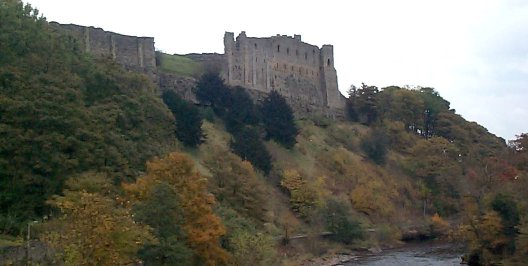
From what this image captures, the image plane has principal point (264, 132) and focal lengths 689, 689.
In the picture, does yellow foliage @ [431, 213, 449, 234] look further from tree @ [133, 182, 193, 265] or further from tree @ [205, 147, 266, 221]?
tree @ [133, 182, 193, 265]

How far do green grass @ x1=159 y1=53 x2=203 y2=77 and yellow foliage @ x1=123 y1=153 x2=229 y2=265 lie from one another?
3750 centimetres

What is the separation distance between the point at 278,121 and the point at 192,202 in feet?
127

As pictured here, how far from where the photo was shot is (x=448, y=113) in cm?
9750

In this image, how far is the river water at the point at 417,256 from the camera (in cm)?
4887

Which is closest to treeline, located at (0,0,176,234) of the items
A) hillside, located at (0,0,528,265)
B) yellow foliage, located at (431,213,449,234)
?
hillside, located at (0,0,528,265)

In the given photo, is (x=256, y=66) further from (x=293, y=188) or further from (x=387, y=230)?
(x=387, y=230)

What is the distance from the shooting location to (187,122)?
58500 millimetres

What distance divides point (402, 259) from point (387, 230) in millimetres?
10768

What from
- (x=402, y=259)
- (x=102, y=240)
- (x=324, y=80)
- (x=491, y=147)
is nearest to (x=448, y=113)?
(x=491, y=147)

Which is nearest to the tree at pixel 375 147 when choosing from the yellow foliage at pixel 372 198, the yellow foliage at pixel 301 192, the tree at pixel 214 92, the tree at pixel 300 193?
the yellow foliage at pixel 372 198

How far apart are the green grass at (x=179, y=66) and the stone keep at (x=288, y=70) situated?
3.31 m

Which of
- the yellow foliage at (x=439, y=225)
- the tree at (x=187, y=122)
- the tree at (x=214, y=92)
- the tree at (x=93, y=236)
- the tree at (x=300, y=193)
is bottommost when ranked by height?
the yellow foliage at (x=439, y=225)

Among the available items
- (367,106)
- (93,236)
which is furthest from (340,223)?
(93,236)

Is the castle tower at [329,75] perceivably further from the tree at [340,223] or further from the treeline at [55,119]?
the treeline at [55,119]
